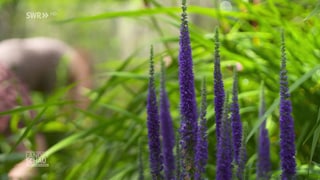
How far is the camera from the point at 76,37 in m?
11.3

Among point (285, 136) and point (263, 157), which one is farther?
point (263, 157)

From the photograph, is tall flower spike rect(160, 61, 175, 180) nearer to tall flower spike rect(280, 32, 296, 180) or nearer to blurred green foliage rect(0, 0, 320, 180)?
tall flower spike rect(280, 32, 296, 180)

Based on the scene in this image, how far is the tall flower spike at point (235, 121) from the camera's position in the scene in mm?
787

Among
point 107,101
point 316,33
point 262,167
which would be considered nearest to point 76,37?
point 107,101

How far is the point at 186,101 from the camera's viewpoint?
2.40 ft

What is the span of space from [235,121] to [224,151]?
68mm

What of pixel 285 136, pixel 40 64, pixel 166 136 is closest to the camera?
pixel 285 136

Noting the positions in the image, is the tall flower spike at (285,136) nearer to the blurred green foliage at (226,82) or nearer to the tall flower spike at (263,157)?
the tall flower spike at (263,157)

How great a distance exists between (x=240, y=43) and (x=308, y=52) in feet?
0.61

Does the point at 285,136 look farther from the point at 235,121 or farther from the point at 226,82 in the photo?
the point at 226,82

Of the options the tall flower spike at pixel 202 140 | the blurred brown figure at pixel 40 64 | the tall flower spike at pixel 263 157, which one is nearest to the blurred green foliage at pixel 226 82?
the tall flower spike at pixel 263 157

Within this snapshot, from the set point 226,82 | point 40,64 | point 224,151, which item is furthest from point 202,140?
point 40,64

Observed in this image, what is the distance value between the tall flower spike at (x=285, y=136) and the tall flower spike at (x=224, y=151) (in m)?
0.06

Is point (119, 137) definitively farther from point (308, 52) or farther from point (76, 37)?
point (76, 37)
